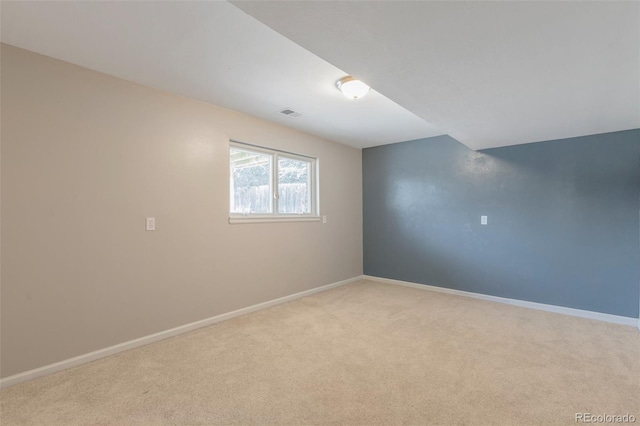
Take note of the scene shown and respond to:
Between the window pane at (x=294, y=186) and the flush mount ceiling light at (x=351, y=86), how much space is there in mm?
1650

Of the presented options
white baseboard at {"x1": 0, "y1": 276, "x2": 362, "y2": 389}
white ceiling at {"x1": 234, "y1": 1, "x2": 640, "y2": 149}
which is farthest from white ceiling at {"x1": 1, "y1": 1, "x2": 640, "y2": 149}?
white baseboard at {"x1": 0, "y1": 276, "x2": 362, "y2": 389}

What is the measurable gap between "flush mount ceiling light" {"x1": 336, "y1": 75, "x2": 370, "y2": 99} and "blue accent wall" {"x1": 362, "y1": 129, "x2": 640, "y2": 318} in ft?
7.81

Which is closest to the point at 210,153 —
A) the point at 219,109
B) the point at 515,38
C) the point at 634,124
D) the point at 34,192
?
the point at 219,109

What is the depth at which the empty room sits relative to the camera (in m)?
1.73

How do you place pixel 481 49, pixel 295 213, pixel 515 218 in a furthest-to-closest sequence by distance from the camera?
1. pixel 295 213
2. pixel 515 218
3. pixel 481 49

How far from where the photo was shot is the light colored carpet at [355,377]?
1.78 meters

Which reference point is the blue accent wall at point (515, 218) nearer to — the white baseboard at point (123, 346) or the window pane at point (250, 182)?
the window pane at point (250, 182)

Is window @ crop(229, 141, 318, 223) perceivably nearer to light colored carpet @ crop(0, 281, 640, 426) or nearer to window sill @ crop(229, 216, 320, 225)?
Answer: window sill @ crop(229, 216, 320, 225)

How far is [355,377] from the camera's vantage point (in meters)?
2.16

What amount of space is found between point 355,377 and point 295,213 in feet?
8.22

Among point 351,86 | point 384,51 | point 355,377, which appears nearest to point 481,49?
point 384,51

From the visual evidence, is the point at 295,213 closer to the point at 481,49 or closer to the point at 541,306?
the point at 481,49

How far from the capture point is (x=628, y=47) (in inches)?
64.6

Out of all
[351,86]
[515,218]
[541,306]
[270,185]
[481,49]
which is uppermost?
[351,86]
